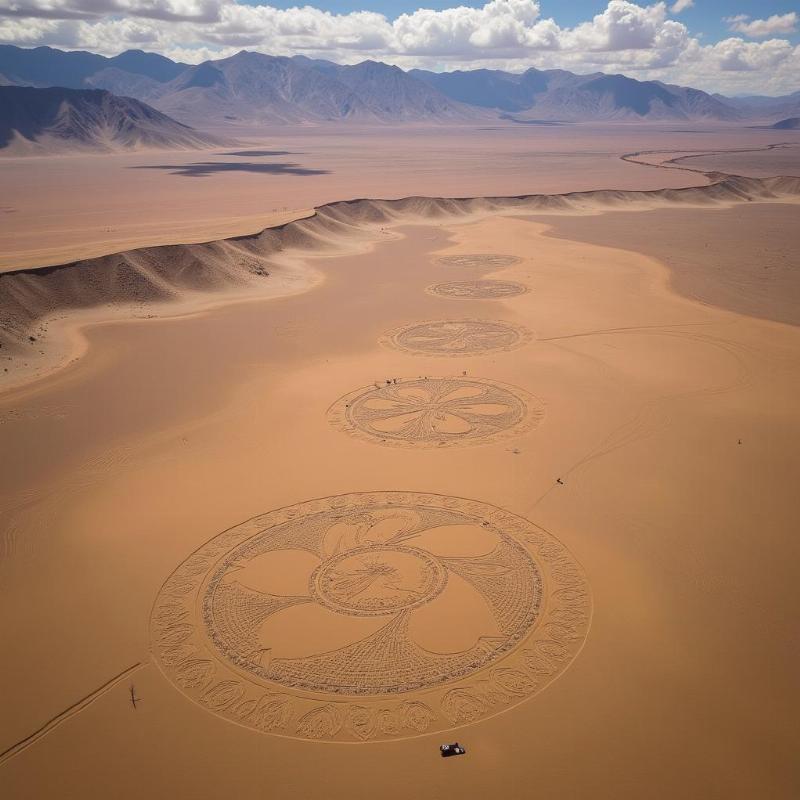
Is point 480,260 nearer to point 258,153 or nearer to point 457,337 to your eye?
point 457,337

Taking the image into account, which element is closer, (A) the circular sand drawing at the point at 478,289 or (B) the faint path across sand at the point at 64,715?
(B) the faint path across sand at the point at 64,715

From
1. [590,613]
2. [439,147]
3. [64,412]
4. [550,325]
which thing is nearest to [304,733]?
[590,613]

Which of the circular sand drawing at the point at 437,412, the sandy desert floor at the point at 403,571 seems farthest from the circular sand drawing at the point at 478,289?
the circular sand drawing at the point at 437,412

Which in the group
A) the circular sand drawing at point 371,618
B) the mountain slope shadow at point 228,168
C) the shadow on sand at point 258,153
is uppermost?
the shadow on sand at point 258,153

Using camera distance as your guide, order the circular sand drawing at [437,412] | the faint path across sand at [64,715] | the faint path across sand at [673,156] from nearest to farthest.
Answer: the faint path across sand at [64,715]
the circular sand drawing at [437,412]
the faint path across sand at [673,156]

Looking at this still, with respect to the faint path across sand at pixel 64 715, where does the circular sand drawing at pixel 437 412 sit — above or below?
above

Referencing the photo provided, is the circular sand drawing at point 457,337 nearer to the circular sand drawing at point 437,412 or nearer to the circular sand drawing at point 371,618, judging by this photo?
the circular sand drawing at point 437,412

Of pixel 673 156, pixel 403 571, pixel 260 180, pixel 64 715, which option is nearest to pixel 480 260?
pixel 403 571
